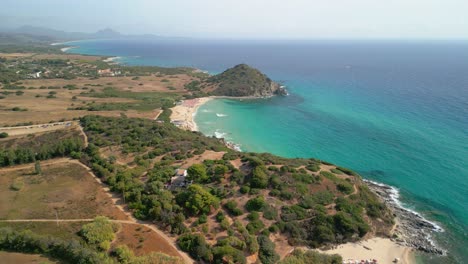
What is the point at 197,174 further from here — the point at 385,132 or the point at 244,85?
the point at 244,85

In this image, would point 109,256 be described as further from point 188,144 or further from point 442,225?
point 442,225

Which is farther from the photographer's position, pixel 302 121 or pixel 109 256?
pixel 302 121

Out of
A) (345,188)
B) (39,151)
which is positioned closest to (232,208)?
(345,188)

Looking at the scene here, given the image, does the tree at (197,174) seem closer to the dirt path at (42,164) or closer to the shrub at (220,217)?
the shrub at (220,217)

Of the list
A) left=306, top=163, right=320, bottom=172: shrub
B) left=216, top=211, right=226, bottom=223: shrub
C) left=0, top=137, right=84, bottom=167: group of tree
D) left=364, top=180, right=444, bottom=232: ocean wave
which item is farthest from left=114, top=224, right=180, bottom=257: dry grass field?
left=364, top=180, right=444, bottom=232: ocean wave

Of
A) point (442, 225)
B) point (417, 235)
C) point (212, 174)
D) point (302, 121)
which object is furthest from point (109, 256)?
point (302, 121)

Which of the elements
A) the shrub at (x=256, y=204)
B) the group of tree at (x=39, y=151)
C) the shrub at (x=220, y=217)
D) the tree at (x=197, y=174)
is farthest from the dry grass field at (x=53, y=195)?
the shrub at (x=256, y=204)
